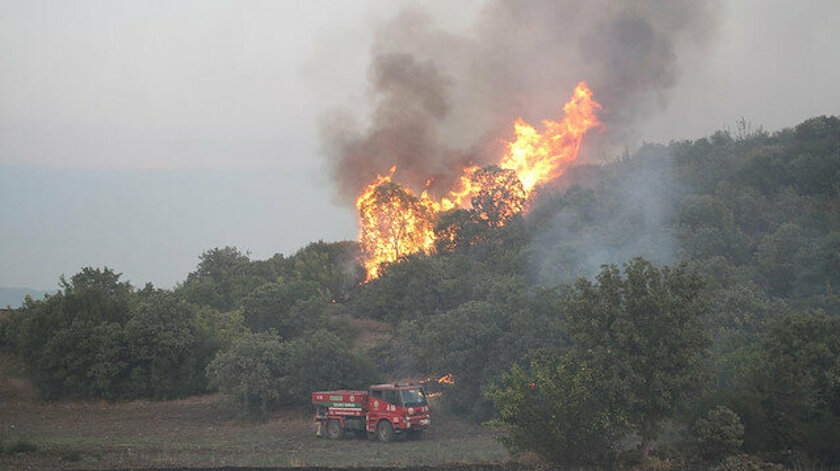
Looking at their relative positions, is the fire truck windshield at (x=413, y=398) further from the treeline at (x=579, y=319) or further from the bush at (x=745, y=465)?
the bush at (x=745, y=465)

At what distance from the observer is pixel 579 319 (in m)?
20.6

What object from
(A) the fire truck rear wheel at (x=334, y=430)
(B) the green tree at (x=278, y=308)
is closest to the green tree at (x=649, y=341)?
(A) the fire truck rear wheel at (x=334, y=430)

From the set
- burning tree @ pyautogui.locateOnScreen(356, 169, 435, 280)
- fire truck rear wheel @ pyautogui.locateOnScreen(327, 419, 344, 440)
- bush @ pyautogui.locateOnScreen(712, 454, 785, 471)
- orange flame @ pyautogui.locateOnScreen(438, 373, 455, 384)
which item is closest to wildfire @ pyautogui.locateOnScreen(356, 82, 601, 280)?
burning tree @ pyautogui.locateOnScreen(356, 169, 435, 280)

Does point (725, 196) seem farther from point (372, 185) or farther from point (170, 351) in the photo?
point (170, 351)

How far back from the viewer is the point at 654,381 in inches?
753

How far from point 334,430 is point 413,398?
168 inches

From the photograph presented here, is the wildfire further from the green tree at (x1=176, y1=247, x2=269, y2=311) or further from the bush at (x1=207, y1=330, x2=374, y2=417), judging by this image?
the bush at (x1=207, y1=330, x2=374, y2=417)

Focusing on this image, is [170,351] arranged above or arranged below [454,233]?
below

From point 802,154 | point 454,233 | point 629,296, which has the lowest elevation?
point 629,296

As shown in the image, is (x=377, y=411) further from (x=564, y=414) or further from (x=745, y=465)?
(x=745, y=465)

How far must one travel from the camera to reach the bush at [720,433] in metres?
19.8

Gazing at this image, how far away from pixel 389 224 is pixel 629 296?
41.5m

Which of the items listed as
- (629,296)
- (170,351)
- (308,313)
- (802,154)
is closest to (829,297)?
(629,296)

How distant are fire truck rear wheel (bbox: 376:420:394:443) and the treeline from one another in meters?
4.72
